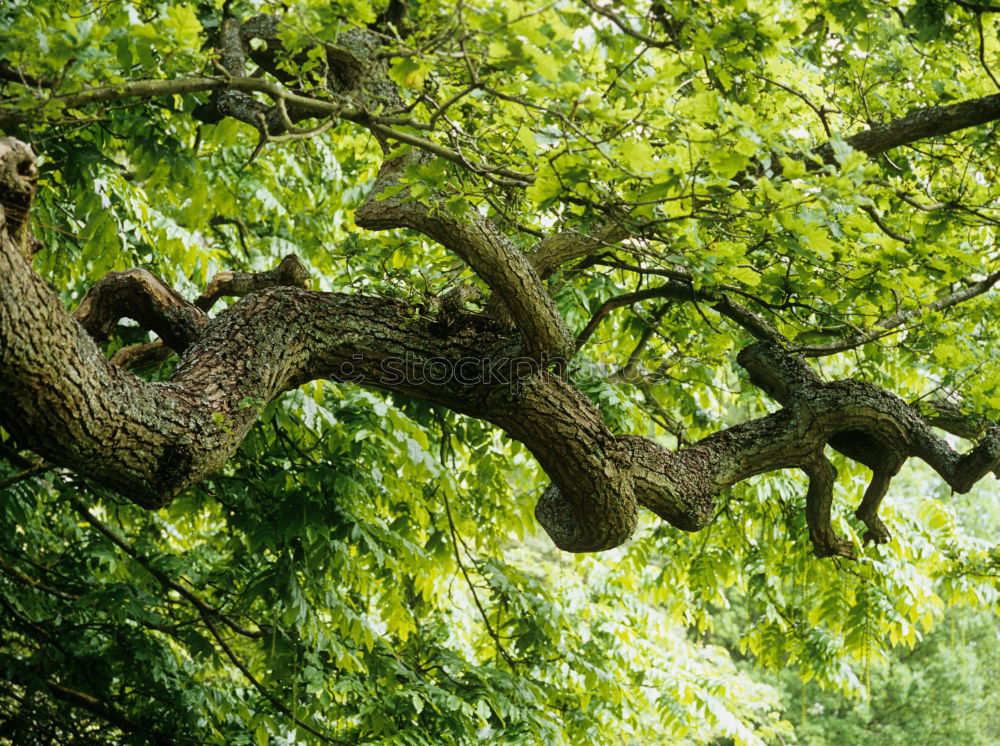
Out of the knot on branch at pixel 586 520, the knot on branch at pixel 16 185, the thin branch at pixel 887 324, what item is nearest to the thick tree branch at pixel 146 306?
the knot on branch at pixel 16 185

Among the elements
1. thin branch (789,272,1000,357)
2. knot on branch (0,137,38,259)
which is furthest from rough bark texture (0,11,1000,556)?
thin branch (789,272,1000,357)

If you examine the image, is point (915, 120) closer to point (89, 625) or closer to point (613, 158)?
point (613, 158)

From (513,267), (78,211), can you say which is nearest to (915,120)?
(513,267)

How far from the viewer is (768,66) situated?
3697 millimetres

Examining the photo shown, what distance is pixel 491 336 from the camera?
12.2 feet

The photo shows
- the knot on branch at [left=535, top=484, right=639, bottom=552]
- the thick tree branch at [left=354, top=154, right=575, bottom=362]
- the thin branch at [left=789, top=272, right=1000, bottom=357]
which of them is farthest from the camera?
the thin branch at [left=789, top=272, right=1000, bottom=357]

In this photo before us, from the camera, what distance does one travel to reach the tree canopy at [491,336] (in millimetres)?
2711

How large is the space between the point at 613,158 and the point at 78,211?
324 centimetres

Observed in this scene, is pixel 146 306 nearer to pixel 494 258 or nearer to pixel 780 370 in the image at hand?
pixel 494 258

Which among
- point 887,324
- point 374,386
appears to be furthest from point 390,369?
point 887,324

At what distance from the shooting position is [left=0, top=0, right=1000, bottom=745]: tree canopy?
107 inches

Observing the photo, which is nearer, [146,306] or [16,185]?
[16,185]

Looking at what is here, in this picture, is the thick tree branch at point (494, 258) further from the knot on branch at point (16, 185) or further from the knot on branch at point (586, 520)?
the knot on branch at point (16, 185)

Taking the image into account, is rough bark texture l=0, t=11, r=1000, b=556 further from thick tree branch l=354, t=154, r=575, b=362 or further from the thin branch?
the thin branch
